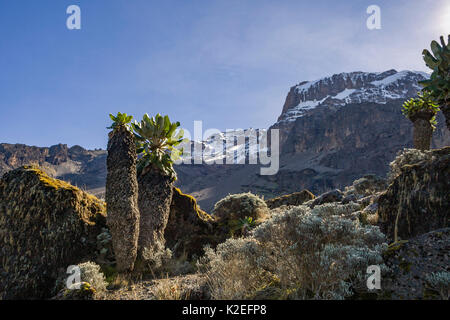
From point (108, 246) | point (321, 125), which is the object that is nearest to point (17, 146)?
point (108, 246)

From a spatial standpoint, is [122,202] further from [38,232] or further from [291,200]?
[291,200]

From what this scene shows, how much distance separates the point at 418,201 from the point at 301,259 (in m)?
3.87

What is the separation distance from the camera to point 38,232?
736 cm

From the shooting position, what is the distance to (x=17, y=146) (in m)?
144

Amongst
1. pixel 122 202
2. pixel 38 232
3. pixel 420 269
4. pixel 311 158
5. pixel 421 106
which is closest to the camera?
pixel 420 269

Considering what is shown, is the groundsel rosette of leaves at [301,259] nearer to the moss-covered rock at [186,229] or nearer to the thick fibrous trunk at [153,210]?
the thick fibrous trunk at [153,210]

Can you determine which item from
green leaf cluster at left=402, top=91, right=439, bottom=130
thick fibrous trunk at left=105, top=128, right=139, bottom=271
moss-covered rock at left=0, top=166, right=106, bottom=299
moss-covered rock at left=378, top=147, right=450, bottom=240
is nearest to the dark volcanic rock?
moss-covered rock at left=378, top=147, right=450, bottom=240

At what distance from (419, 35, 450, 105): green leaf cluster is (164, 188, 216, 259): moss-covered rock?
10.4 meters

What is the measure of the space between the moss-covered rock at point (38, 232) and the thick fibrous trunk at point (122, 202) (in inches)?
43.8

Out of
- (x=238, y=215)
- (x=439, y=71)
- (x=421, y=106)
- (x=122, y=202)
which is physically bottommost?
(x=238, y=215)

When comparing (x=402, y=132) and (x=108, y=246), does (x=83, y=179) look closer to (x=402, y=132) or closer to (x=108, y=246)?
(x=108, y=246)

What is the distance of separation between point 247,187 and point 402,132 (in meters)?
84.5

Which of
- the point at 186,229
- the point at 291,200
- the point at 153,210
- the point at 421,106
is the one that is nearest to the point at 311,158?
the point at 421,106

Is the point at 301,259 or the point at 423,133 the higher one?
the point at 423,133
